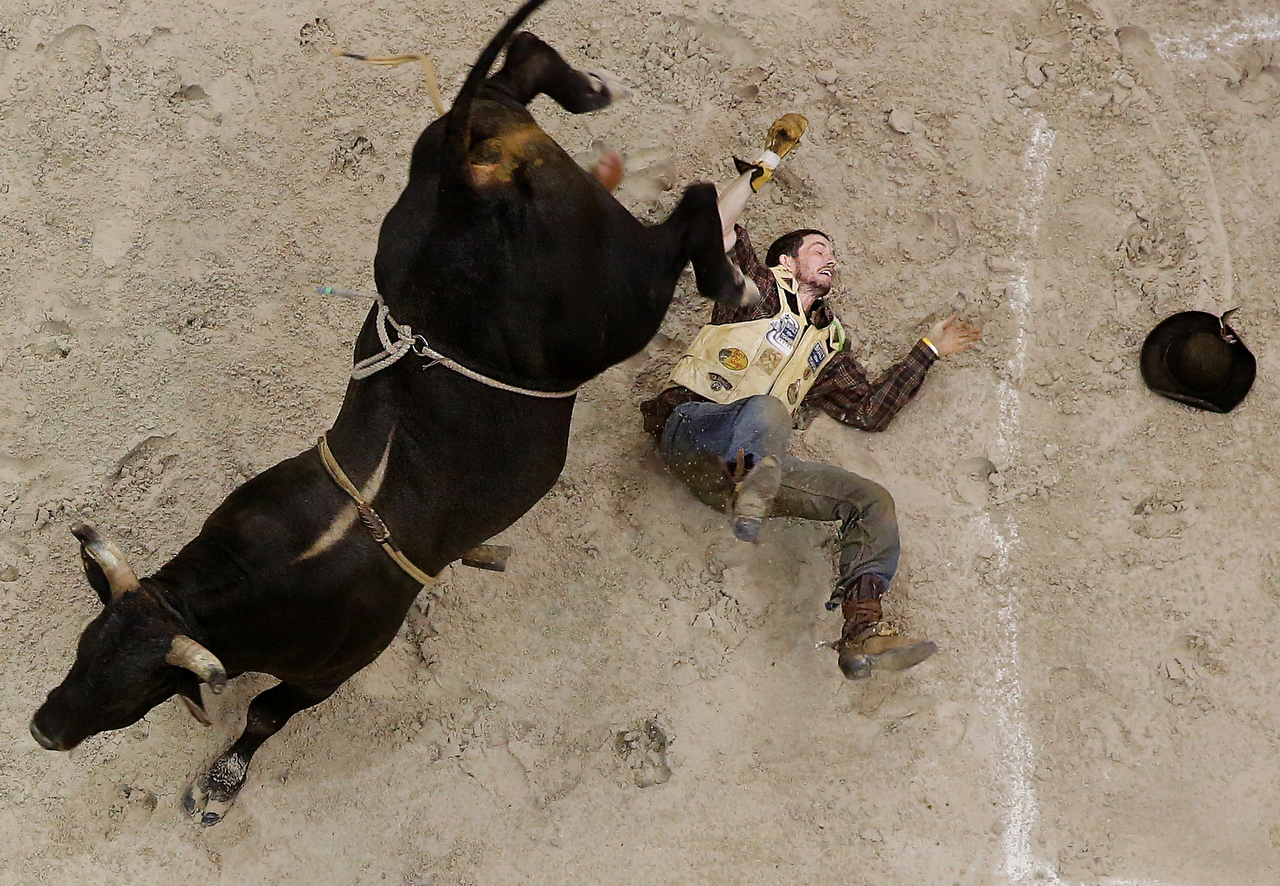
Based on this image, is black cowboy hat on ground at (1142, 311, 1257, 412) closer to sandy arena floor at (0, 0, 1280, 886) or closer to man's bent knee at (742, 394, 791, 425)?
sandy arena floor at (0, 0, 1280, 886)

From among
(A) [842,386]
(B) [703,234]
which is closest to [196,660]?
(B) [703,234]

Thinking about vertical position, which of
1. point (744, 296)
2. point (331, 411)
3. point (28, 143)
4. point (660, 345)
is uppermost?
point (744, 296)

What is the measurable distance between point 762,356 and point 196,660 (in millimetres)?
2209

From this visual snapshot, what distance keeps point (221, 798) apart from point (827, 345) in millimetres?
2944

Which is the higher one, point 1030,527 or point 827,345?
point 827,345

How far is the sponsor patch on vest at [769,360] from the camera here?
3.89m

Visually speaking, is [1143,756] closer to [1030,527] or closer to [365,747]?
[1030,527]

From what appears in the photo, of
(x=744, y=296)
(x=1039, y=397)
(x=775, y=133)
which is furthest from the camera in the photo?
(x=1039, y=397)

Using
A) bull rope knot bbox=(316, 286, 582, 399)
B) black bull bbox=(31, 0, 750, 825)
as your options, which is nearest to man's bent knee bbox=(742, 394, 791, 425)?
black bull bbox=(31, 0, 750, 825)

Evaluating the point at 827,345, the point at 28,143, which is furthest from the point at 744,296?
the point at 28,143

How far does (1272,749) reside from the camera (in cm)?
404

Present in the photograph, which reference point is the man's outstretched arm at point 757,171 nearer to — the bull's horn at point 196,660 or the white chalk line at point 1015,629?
the white chalk line at point 1015,629

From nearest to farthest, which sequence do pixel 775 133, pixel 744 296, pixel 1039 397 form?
pixel 744 296, pixel 775 133, pixel 1039 397

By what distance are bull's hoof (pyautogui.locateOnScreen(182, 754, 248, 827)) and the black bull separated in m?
0.88
